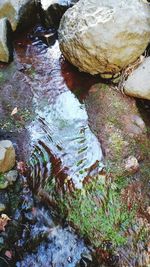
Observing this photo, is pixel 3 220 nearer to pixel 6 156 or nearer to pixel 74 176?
pixel 6 156

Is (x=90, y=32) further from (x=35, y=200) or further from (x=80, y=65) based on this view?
(x=35, y=200)

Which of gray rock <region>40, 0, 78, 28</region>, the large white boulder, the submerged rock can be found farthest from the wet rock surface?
gray rock <region>40, 0, 78, 28</region>

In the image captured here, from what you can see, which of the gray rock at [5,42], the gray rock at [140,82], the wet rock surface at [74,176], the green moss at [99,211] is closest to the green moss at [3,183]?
the wet rock surface at [74,176]

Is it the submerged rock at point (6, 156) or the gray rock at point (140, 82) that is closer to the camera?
the submerged rock at point (6, 156)

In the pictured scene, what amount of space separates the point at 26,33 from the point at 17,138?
2850mm

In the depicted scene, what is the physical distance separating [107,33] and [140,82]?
898 millimetres

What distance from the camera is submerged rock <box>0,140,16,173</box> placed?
175 inches

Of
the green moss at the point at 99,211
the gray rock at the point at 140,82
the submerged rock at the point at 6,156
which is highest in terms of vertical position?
the submerged rock at the point at 6,156

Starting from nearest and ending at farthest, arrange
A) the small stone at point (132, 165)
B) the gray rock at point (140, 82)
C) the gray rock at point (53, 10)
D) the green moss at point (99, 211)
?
the green moss at point (99, 211) < the small stone at point (132, 165) < the gray rock at point (140, 82) < the gray rock at point (53, 10)

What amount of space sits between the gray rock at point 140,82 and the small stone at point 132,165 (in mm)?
1146

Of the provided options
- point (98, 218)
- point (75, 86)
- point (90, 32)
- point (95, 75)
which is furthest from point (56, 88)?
point (98, 218)

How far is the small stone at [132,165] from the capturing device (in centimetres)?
431

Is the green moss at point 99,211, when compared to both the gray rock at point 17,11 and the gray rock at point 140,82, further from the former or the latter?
the gray rock at point 17,11

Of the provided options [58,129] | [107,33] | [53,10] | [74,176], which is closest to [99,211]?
[74,176]
